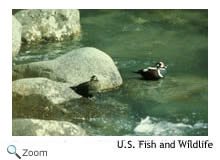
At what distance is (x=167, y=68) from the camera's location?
11281 mm

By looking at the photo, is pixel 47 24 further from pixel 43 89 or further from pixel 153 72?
pixel 43 89

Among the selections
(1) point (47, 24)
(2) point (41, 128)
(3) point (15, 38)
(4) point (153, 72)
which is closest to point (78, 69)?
(3) point (15, 38)

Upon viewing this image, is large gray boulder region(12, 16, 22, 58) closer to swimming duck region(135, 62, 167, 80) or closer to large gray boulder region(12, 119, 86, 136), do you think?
swimming duck region(135, 62, 167, 80)

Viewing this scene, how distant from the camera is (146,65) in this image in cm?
1157

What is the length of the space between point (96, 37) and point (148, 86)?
372 centimetres

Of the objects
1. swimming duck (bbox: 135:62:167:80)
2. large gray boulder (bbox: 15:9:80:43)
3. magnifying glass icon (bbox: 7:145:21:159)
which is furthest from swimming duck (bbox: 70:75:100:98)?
large gray boulder (bbox: 15:9:80:43)

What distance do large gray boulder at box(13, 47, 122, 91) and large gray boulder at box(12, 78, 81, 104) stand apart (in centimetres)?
59

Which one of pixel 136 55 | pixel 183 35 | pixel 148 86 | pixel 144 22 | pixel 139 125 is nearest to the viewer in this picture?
pixel 139 125

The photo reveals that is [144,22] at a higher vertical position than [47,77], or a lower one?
higher

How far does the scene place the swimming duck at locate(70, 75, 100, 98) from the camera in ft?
31.4

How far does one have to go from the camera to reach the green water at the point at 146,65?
8.48 m

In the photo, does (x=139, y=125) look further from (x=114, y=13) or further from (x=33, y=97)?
(x=114, y=13)

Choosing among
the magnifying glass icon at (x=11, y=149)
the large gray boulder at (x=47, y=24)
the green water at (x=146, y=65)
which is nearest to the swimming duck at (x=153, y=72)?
the green water at (x=146, y=65)

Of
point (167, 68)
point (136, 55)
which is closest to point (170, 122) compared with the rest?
point (167, 68)
